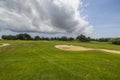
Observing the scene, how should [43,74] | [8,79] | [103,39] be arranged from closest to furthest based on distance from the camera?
[8,79]
[43,74]
[103,39]

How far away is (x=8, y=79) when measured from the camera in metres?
8.92

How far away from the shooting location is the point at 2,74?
396 inches

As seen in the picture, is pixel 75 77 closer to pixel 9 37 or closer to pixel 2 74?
pixel 2 74

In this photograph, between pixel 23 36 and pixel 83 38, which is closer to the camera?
pixel 83 38

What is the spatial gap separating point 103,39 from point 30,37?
56274 millimetres

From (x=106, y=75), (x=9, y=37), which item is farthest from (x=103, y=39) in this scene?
(x=106, y=75)

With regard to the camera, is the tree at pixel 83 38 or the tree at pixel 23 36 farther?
the tree at pixel 23 36

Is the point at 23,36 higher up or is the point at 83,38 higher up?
the point at 23,36

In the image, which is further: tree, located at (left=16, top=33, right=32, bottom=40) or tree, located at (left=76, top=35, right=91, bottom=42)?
tree, located at (left=16, top=33, right=32, bottom=40)

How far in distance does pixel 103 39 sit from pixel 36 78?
96.9 m

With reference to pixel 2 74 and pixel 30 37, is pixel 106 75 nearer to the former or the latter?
pixel 2 74

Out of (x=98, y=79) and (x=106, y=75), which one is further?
(x=106, y=75)

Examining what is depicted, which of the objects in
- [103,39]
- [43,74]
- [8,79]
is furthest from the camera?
[103,39]

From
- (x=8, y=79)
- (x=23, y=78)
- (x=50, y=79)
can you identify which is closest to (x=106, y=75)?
(x=50, y=79)
